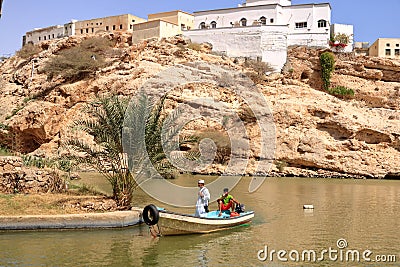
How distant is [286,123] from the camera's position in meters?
31.5

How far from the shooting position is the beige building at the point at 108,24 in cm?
5234

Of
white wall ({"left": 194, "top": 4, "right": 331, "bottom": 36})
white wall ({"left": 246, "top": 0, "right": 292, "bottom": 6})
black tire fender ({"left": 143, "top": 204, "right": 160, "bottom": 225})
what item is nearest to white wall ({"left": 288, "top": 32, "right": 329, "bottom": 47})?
white wall ({"left": 194, "top": 4, "right": 331, "bottom": 36})

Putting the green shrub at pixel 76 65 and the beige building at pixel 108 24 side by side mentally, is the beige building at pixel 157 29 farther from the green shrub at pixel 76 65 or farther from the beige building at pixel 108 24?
the green shrub at pixel 76 65

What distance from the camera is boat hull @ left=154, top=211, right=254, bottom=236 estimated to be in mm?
10859

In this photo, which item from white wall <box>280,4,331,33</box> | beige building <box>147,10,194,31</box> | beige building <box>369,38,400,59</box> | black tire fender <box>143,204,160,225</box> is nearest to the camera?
black tire fender <box>143,204,160,225</box>

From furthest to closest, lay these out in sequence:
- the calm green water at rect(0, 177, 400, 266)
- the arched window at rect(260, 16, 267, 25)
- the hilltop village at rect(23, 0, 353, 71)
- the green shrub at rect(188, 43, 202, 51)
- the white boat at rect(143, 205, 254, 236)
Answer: the arched window at rect(260, 16, 267, 25) → the hilltop village at rect(23, 0, 353, 71) → the green shrub at rect(188, 43, 202, 51) → the white boat at rect(143, 205, 254, 236) → the calm green water at rect(0, 177, 400, 266)

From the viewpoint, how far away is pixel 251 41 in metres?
41.5

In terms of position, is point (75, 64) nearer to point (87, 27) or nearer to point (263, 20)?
point (263, 20)

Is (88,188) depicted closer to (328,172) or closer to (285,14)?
(328,172)

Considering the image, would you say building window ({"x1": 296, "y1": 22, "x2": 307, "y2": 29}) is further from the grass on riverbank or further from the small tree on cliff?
the grass on riverbank

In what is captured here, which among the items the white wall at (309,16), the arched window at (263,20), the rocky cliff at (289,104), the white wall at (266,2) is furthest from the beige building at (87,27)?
the white wall at (309,16)

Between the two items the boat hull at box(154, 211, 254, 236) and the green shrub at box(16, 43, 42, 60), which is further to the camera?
the green shrub at box(16, 43, 42, 60)

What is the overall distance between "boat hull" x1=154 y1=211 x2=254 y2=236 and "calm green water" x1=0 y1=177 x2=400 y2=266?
168 mm

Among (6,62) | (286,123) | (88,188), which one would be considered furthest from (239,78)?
(6,62)
